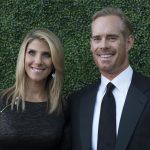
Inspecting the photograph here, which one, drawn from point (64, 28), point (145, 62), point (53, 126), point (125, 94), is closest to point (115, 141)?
point (125, 94)

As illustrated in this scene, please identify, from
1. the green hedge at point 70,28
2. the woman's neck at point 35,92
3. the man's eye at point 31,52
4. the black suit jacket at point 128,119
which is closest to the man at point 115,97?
the black suit jacket at point 128,119

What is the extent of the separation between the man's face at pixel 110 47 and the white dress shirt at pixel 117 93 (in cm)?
4

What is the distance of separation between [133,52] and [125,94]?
3.91ft

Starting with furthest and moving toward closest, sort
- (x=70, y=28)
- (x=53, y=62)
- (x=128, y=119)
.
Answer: (x=70, y=28)
(x=53, y=62)
(x=128, y=119)

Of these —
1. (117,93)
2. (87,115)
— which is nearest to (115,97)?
(117,93)

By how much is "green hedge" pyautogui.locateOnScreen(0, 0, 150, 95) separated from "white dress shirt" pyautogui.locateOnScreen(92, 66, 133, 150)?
40.6 inches

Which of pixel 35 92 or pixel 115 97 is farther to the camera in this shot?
pixel 35 92

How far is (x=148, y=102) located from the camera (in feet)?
8.86

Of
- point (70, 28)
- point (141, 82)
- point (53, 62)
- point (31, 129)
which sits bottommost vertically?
point (31, 129)

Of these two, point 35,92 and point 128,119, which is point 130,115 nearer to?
point 128,119

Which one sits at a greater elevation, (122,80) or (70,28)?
(70,28)

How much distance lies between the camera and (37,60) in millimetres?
3094

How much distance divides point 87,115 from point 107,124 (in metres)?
0.21

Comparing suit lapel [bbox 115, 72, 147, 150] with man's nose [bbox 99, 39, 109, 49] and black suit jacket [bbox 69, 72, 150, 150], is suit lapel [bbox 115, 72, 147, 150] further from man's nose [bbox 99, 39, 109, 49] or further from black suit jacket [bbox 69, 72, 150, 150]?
man's nose [bbox 99, 39, 109, 49]
